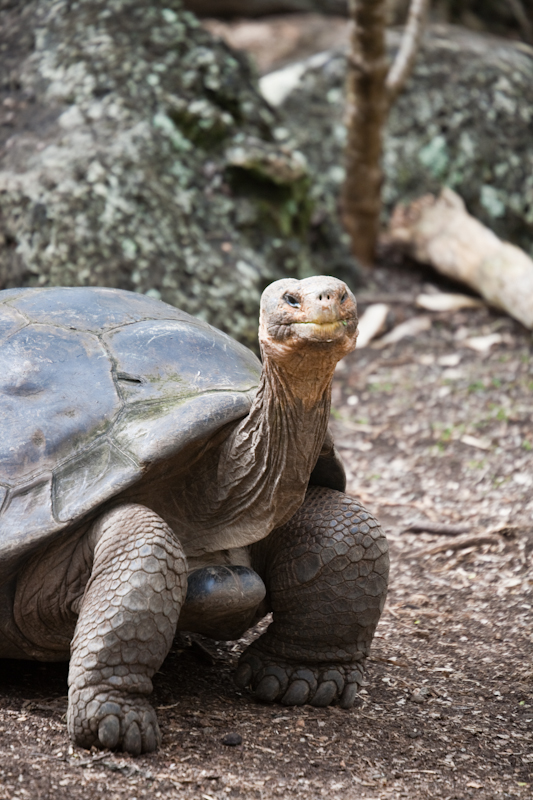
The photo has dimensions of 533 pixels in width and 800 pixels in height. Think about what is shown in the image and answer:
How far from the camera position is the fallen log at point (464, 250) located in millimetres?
6301

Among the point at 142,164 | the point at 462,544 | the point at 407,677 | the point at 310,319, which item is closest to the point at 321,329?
the point at 310,319

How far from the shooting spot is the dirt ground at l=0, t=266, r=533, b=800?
2.31m

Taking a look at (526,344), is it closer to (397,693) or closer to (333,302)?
(397,693)

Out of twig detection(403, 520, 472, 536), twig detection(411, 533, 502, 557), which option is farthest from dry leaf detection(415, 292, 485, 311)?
twig detection(411, 533, 502, 557)

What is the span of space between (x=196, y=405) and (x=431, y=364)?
3881 millimetres

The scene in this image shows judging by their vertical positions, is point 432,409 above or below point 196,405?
below

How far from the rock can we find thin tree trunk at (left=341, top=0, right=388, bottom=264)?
33cm

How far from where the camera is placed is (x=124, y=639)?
7.77ft

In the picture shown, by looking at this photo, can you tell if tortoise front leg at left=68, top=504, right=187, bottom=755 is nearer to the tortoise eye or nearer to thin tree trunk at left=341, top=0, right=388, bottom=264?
the tortoise eye

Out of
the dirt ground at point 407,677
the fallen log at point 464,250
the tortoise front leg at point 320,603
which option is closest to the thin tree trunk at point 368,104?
the fallen log at point 464,250

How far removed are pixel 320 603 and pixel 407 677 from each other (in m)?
0.56

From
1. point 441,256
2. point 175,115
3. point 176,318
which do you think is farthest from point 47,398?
point 441,256

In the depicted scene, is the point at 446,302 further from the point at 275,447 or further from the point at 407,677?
the point at 275,447

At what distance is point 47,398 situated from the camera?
2703 mm
